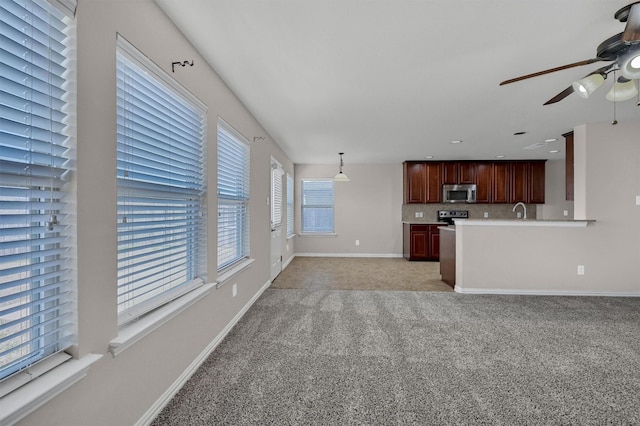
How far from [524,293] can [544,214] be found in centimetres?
383

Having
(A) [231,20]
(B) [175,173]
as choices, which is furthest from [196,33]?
(B) [175,173]

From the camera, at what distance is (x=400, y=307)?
3490 millimetres

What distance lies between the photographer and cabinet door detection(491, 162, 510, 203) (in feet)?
21.7

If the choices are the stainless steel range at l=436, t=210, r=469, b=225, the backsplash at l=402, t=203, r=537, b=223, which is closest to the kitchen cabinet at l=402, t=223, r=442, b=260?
the backsplash at l=402, t=203, r=537, b=223

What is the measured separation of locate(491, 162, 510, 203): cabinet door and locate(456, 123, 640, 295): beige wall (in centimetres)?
264

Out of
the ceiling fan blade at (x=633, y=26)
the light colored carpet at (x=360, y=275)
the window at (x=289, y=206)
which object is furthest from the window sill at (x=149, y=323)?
the window at (x=289, y=206)

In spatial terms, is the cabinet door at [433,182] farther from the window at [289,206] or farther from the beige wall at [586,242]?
the window at [289,206]

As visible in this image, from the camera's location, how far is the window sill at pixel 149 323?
4.41 ft

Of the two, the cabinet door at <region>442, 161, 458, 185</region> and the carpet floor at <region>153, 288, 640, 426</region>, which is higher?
the cabinet door at <region>442, 161, 458, 185</region>

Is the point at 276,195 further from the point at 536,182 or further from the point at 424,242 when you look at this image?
the point at 536,182

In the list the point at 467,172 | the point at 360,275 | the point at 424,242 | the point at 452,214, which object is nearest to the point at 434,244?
the point at 424,242

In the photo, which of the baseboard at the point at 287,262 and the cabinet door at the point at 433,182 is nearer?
the baseboard at the point at 287,262

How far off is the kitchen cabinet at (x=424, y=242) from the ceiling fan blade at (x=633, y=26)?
17.0ft

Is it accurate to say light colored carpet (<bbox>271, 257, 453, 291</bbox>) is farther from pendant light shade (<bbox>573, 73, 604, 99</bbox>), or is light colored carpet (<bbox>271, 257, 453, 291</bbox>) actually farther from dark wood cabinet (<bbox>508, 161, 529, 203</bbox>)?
pendant light shade (<bbox>573, 73, 604, 99</bbox>)
